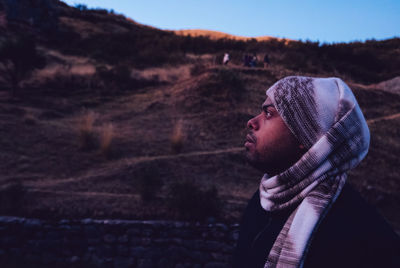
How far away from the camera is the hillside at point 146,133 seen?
700cm

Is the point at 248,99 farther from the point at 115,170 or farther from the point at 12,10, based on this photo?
the point at 12,10

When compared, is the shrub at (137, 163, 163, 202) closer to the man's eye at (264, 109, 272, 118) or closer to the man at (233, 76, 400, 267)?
the man at (233, 76, 400, 267)

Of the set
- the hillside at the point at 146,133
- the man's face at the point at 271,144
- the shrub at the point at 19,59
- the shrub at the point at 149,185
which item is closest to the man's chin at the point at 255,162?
the man's face at the point at 271,144

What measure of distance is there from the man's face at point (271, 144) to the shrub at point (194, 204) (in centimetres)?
493

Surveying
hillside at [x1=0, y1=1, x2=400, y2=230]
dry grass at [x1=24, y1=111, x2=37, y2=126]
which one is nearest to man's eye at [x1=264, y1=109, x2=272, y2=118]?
hillside at [x1=0, y1=1, x2=400, y2=230]

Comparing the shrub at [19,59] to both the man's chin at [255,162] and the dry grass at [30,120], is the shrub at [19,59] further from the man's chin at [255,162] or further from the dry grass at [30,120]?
the man's chin at [255,162]

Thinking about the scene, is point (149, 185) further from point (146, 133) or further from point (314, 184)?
point (314, 184)

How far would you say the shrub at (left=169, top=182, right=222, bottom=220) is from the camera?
6.52 meters

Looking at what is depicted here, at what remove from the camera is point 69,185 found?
7805 millimetres

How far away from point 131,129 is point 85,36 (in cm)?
2086

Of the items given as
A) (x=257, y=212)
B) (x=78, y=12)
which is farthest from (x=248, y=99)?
(x=78, y=12)

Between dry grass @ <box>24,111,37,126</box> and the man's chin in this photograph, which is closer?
the man's chin

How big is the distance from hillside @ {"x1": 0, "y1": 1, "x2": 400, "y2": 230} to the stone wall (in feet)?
1.42

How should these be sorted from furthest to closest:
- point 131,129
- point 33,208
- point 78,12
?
point 78,12, point 131,129, point 33,208
